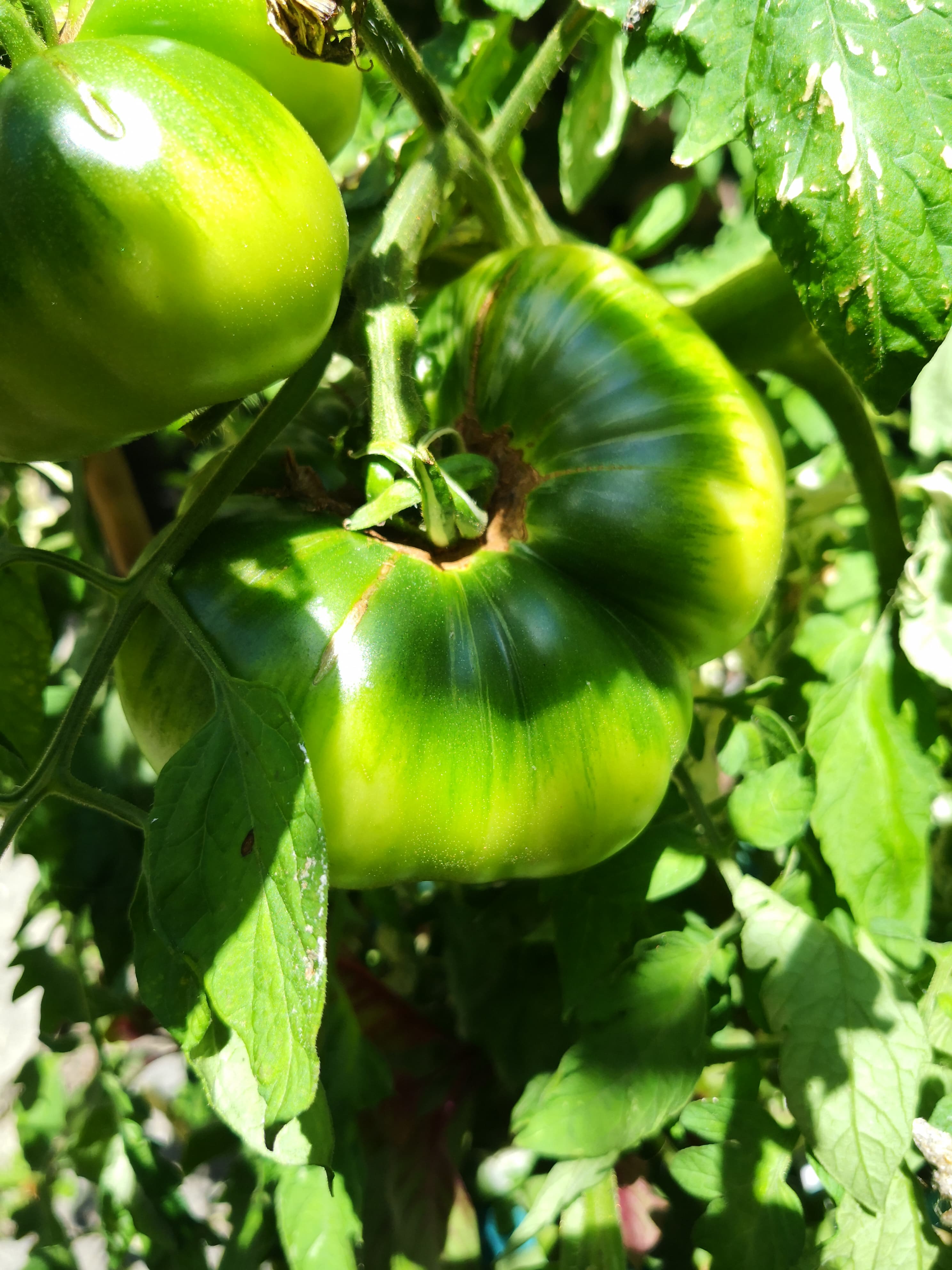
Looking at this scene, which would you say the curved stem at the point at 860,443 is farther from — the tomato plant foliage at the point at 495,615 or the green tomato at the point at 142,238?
the green tomato at the point at 142,238

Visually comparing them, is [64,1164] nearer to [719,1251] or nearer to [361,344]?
[719,1251]

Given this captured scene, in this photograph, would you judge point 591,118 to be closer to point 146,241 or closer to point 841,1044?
point 146,241

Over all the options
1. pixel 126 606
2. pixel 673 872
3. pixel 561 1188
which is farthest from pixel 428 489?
pixel 561 1188

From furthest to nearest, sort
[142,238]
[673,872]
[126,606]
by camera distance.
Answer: [673,872] → [126,606] → [142,238]

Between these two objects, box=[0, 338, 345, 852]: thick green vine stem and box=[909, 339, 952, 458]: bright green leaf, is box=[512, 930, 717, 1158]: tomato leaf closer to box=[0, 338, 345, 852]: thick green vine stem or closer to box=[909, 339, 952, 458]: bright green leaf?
box=[0, 338, 345, 852]: thick green vine stem

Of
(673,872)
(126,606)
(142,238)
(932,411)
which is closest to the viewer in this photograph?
(142,238)

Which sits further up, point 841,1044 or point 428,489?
point 428,489

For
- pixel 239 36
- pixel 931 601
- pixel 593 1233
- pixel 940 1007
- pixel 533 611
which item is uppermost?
pixel 239 36

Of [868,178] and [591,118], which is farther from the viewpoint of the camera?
[591,118]
